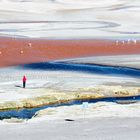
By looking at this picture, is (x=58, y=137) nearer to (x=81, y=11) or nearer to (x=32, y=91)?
(x=32, y=91)

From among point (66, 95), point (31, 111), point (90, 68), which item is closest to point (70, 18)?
point (90, 68)

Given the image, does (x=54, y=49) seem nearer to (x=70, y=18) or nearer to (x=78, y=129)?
(x=70, y=18)

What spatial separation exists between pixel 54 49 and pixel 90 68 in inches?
422

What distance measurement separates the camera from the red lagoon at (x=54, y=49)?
49562 mm

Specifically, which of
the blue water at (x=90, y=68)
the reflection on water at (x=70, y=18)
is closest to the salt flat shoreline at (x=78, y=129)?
the blue water at (x=90, y=68)

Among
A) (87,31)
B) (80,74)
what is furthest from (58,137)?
(87,31)

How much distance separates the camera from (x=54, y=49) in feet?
180

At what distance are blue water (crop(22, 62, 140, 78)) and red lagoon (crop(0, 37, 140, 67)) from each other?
6.42 ft

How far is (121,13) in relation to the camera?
87375mm

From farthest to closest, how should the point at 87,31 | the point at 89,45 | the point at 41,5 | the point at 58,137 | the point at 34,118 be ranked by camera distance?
the point at 41,5 → the point at 87,31 → the point at 89,45 → the point at 34,118 → the point at 58,137

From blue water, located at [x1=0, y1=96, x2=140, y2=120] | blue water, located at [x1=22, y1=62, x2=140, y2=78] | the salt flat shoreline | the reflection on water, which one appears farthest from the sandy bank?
the reflection on water

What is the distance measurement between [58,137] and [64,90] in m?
12.5

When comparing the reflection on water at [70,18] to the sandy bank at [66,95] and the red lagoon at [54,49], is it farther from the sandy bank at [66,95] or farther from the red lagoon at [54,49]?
the sandy bank at [66,95]

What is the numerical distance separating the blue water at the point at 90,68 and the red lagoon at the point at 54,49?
1957 mm
